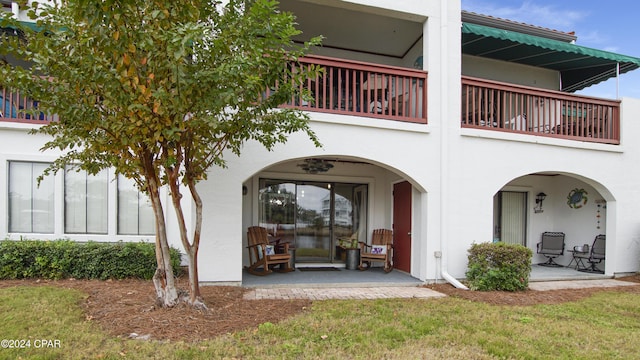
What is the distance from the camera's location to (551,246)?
404 inches

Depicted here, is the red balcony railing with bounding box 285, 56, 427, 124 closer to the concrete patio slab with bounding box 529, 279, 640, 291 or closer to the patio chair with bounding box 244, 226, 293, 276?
the patio chair with bounding box 244, 226, 293, 276

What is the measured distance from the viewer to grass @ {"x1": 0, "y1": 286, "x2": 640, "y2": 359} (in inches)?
153

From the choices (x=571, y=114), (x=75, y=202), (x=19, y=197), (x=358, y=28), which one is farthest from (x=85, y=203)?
(x=571, y=114)

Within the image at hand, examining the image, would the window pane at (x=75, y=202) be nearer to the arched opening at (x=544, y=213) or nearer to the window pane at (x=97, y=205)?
the window pane at (x=97, y=205)

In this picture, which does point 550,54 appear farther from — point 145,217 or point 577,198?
point 145,217

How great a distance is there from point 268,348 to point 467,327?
2.66 meters

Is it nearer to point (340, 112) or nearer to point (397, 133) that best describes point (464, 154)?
point (397, 133)

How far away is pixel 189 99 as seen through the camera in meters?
4.21

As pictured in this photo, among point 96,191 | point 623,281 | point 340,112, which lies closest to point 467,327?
point 340,112

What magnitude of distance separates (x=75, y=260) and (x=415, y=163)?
6.61 metres

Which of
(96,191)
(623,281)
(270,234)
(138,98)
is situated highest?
(138,98)

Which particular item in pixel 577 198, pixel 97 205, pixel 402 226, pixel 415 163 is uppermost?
pixel 415 163

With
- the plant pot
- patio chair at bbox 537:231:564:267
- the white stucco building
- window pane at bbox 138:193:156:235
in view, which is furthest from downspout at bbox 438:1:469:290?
window pane at bbox 138:193:156:235

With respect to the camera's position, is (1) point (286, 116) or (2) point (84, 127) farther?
(1) point (286, 116)
